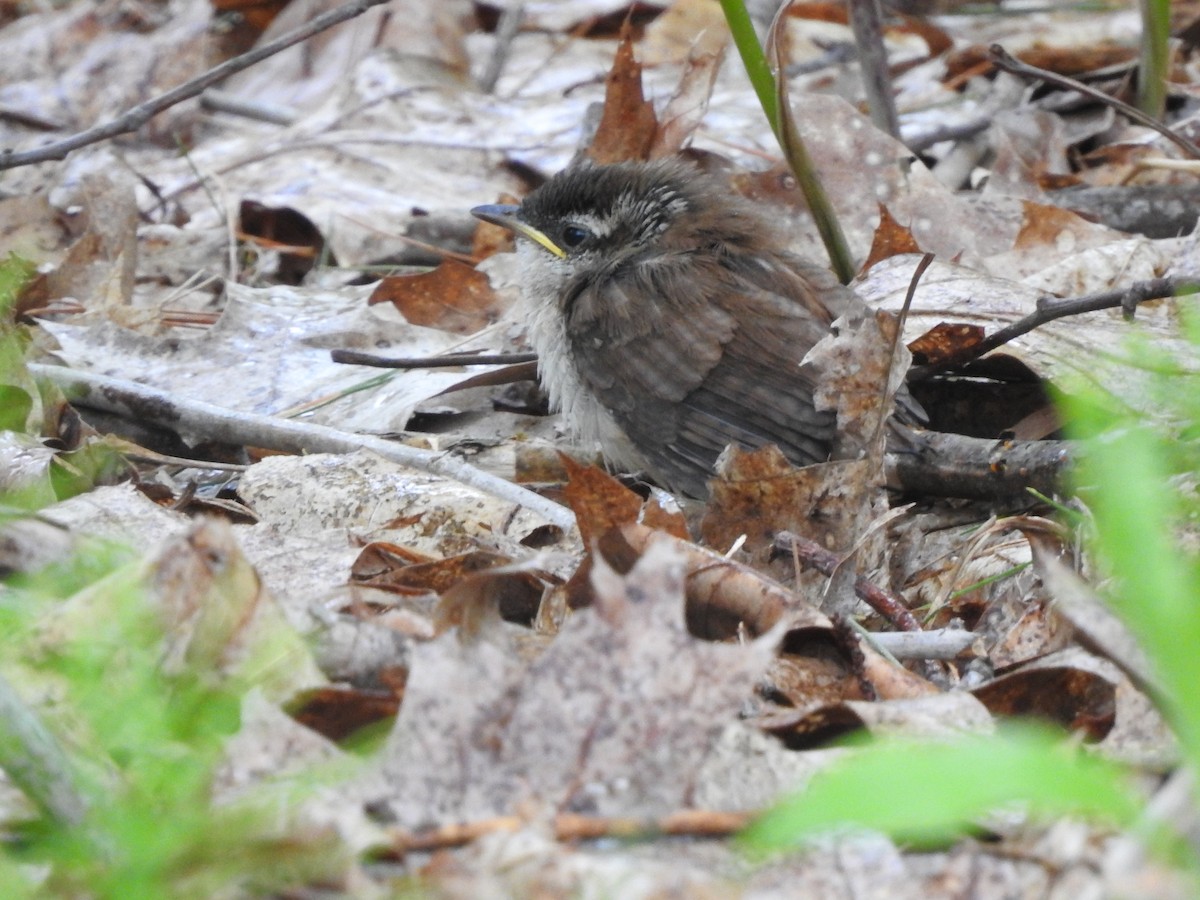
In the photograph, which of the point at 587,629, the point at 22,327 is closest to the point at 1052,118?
the point at 22,327

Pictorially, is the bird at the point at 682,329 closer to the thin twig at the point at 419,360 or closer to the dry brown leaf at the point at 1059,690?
the thin twig at the point at 419,360

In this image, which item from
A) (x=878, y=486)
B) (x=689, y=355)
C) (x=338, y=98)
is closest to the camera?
(x=878, y=486)

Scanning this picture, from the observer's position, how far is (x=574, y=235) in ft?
16.7

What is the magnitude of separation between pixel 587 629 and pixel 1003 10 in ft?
22.9

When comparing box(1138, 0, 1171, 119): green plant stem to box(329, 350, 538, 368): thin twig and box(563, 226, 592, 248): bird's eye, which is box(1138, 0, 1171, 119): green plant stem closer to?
box(563, 226, 592, 248): bird's eye

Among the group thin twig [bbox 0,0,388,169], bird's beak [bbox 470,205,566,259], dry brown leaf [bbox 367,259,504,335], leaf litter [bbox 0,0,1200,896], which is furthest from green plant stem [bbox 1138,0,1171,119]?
thin twig [bbox 0,0,388,169]

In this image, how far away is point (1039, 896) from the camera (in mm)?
1968

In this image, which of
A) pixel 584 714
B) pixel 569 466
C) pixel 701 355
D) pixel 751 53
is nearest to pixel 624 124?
pixel 751 53

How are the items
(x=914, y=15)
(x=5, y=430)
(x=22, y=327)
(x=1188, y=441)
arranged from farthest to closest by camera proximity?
(x=914, y=15)
(x=22, y=327)
(x=5, y=430)
(x=1188, y=441)

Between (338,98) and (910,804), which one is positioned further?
(338,98)

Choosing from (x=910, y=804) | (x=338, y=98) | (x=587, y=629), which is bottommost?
(x=338, y=98)

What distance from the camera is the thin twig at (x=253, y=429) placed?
3.89 m

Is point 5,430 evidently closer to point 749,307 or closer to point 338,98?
point 749,307

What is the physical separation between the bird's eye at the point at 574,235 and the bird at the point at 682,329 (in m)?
0.04
